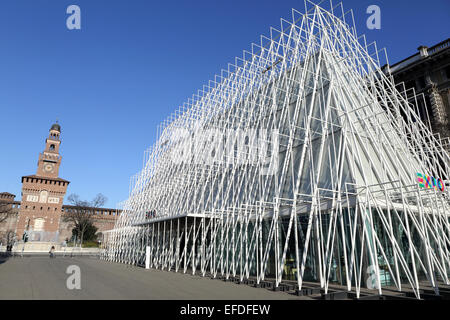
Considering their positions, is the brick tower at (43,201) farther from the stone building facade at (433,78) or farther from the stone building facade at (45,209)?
the stone building facade at (433,78)

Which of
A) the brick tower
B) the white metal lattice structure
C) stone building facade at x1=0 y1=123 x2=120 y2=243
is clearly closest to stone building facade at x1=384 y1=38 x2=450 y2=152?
the white metal lattice structure

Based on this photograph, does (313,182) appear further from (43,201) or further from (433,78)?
(43,201)

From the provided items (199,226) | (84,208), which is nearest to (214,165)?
(199,226)

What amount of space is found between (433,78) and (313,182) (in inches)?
869

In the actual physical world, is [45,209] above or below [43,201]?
below

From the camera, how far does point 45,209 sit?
78.7 m

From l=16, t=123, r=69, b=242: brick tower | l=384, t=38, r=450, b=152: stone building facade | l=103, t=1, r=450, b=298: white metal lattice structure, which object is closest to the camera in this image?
l=103, t=1, r=450, b=298: white metal lattice structure

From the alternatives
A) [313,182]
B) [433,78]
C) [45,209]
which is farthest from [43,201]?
[433,78]

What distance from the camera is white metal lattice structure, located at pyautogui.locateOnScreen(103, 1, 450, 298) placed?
1392 centimetres

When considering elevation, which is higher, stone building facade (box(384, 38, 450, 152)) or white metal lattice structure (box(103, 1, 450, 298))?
stone building facade (box(384, 38, 450, 152))

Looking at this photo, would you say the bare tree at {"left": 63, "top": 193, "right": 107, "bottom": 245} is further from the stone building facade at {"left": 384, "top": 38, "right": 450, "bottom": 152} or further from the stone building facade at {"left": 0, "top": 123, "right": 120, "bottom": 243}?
the stone building facade at {"left": 384, "top": 38, "right": 450, "bottom": 152}

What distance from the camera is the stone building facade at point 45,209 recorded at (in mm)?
75125

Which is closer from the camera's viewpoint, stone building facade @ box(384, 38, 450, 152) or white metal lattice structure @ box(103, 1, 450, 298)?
white metal lattice structure @ box(103, 1, 450, 298)
